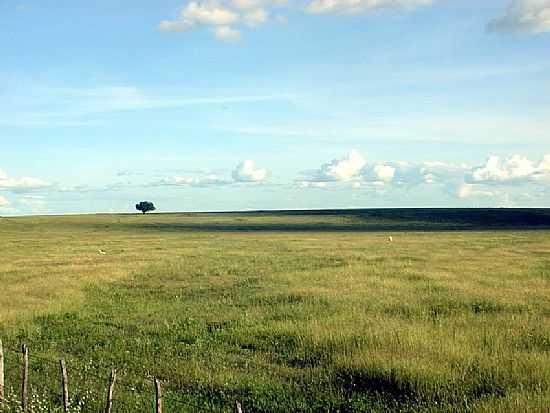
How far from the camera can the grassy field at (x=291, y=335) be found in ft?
43.8

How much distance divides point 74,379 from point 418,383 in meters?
7.41

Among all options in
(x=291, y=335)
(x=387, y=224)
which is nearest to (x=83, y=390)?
(x=291, y=335)

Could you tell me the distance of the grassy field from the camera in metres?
13.3

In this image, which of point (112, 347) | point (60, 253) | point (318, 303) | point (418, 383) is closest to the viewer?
point (418, 383)

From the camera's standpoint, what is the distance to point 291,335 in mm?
18969

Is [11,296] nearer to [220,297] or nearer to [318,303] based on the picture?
[220,297]

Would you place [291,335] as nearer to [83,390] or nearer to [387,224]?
[83,390]

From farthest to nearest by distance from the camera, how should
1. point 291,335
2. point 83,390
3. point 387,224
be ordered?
1. point 387,224
2. point 291,335
3. point 83,390

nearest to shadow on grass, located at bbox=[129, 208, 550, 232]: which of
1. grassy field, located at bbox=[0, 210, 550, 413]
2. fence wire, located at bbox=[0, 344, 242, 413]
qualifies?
grassy field, located at bbox=[0, 210, 550, 413]

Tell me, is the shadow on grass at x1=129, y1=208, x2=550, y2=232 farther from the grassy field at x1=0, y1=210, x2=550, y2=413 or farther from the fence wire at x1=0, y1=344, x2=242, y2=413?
the fence wire at x1=0, y1=344, x2=242, y2=413

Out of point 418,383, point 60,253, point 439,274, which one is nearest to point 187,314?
point 418,383

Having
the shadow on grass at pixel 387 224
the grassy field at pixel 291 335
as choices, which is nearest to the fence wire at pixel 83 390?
the grassy field at pixel 291 335

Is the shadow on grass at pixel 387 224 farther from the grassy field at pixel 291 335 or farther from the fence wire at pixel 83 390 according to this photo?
the fence wire at pixel 83 390

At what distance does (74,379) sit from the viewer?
14.9 m
